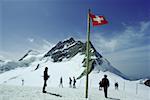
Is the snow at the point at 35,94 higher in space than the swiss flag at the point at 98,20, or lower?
lower

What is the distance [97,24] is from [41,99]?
333 inches

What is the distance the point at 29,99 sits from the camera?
59.1 feet

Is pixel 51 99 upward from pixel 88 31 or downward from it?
downward

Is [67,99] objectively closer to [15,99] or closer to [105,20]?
[15,99]

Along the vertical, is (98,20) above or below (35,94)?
above

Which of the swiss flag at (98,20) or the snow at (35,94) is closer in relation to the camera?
the snow at (35,94)

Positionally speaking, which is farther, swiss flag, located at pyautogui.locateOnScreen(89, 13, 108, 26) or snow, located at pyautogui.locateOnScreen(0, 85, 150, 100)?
swiss flag, located at pyautogui.locateOnScreen(89, 13, 108, 26)

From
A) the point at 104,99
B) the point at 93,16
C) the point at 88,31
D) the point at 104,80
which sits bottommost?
the point at 104,99

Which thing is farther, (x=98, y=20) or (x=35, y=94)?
(x=98, y=20)

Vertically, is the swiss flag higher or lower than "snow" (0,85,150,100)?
higher

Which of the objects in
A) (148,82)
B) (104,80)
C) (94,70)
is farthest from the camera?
(94,70)

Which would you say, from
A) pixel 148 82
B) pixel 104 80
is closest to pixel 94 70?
pixel 148 82

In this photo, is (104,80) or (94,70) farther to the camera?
(94,70)

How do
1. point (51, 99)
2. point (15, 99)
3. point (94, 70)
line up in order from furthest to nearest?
point (94, 70) → point (51, 99) → point (15, 99)
